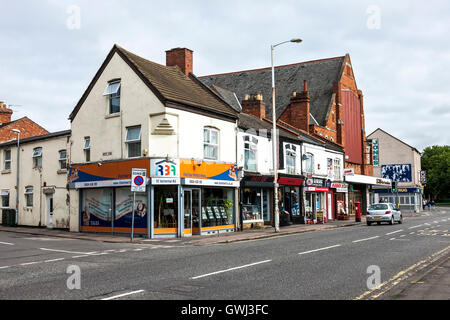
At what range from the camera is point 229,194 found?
25500 mm

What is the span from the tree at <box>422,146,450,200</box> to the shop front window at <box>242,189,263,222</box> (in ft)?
290

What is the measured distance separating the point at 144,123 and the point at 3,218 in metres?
15.7

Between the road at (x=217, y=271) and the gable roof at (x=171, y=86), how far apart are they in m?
8.65

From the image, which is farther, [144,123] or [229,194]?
[229,194]

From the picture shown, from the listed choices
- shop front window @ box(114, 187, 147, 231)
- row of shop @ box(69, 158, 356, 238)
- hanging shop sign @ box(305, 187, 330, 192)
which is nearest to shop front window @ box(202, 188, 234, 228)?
row of shop @ box(69, 158, 356, 238)

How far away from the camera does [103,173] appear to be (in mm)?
23594

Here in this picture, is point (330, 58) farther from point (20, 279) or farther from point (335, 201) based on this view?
point (20, 279)

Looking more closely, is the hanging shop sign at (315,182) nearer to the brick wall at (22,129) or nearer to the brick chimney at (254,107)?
the brick chimney at (254,107)

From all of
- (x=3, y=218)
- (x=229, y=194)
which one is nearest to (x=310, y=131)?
(x=229, y=194)

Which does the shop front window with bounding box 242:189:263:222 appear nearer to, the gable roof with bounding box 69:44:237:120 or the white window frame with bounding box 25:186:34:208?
the gable roof with bounding box 69:44:237:120

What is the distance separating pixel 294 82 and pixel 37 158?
2984 centimetres

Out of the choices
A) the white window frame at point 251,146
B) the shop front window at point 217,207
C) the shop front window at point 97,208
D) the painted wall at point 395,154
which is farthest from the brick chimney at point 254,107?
the painted wall at point 395,154

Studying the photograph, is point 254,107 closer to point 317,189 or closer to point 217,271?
point 317,189

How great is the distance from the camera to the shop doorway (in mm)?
22266
